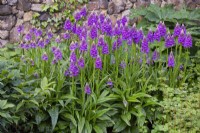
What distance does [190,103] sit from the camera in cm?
435

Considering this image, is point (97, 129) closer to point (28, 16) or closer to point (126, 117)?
point (126, 117)

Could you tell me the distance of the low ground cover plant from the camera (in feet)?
14.5

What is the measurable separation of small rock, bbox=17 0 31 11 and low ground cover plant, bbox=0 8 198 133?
246 cm

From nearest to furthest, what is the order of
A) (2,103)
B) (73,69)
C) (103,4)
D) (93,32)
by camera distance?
(2,103) < (73,69) < (93,32) < (103,4)

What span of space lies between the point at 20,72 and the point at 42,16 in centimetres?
291

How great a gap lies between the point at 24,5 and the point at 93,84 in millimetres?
3483

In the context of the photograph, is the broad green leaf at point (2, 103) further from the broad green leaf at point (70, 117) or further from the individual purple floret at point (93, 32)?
the individual purple floret at point (93, 32)

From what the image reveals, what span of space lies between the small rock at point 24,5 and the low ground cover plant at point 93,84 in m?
2.46

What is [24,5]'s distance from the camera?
759cm

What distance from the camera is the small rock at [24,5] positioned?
7582 mm

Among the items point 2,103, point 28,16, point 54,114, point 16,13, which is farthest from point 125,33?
point 16,13

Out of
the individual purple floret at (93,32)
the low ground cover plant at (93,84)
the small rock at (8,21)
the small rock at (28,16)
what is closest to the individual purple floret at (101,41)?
the low ground cover plant at (93,84)

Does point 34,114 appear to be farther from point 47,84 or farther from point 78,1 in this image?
point 78,1

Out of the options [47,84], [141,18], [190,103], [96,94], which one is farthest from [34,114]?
[141,18]
